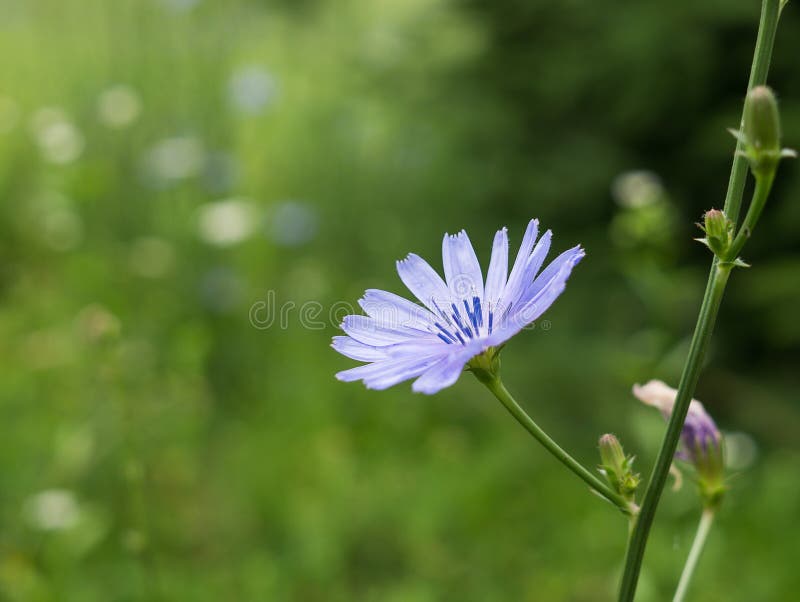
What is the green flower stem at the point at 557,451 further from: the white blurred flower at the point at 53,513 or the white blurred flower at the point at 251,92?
the white blurred flower at the point at 251,92

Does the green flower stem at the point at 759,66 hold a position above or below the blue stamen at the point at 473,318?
above

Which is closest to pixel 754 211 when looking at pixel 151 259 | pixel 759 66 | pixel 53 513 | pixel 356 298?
pixel 759 66

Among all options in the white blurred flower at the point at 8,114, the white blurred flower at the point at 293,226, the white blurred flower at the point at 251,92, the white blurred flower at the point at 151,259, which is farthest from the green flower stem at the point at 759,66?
the white blurred flower at the point at 8,114

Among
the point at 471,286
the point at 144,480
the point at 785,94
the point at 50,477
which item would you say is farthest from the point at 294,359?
the point at 471,286

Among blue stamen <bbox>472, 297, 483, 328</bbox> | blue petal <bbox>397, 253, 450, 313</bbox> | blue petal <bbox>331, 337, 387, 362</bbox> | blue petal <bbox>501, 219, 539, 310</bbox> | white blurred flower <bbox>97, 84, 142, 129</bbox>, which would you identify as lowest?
blue petal <bbox>331, 337, 387, 362</bbox>

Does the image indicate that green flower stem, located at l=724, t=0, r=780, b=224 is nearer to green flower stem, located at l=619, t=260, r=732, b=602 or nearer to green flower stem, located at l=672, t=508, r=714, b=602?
green flower stem, located at l=619, t=260, r=732, b=602

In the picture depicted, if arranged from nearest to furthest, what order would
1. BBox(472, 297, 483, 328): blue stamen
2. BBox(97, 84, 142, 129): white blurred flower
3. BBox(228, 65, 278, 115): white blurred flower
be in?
BBox(472, 297, 483, 328): blue stamen → BBox(97, 84, 142, 129): white blurred flower → BBox(228, 65, 278, 115): white blurred flower

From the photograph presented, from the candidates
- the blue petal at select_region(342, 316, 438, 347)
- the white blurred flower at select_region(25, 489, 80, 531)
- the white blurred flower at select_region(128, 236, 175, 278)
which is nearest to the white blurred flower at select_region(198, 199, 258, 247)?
the white blurred flower at select_region(128, 236, 175, 278)
